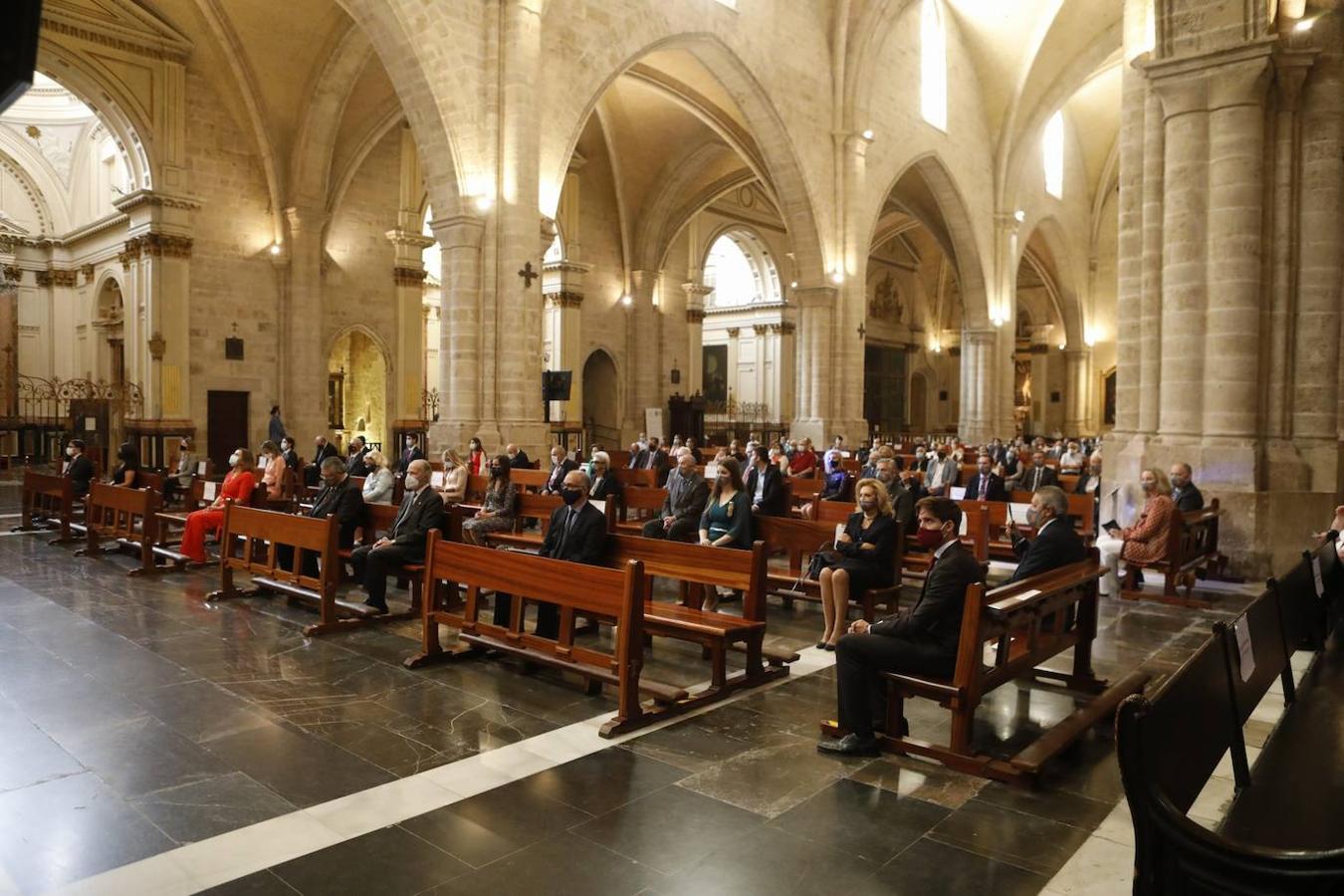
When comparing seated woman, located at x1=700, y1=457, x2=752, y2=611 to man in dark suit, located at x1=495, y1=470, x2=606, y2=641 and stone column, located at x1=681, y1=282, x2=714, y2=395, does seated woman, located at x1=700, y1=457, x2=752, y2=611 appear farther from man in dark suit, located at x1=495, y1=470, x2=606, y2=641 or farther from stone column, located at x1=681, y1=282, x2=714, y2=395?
stone column, located at x1=681, y1=282, x2=714, y2=395

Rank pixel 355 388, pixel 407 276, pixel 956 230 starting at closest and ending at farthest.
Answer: pixel 407 276, pixel 355 388, pixel 956 230

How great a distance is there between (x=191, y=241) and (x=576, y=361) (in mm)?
9230

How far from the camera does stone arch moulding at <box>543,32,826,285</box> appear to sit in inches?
656

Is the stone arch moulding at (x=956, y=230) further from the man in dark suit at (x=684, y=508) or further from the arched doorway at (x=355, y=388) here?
the man in dark suit at (x=684, y=508)

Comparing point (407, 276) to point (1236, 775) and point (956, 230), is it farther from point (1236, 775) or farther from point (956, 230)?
point (1236, 775)

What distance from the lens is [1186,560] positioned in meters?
8.15

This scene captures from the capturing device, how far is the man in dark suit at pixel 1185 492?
855cm

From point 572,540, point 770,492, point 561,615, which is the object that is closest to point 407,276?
point 770,492

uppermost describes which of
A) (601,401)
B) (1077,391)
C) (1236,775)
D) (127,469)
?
(1077,391)

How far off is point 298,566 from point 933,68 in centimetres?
2275

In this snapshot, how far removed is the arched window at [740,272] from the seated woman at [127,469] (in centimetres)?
2173

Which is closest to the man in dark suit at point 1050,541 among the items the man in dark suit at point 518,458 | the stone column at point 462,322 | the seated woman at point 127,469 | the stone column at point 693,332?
the man in dark suit at point 518,458

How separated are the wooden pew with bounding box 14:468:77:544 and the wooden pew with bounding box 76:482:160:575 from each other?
1.73 feet

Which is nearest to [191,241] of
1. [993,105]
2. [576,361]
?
[576,361]
